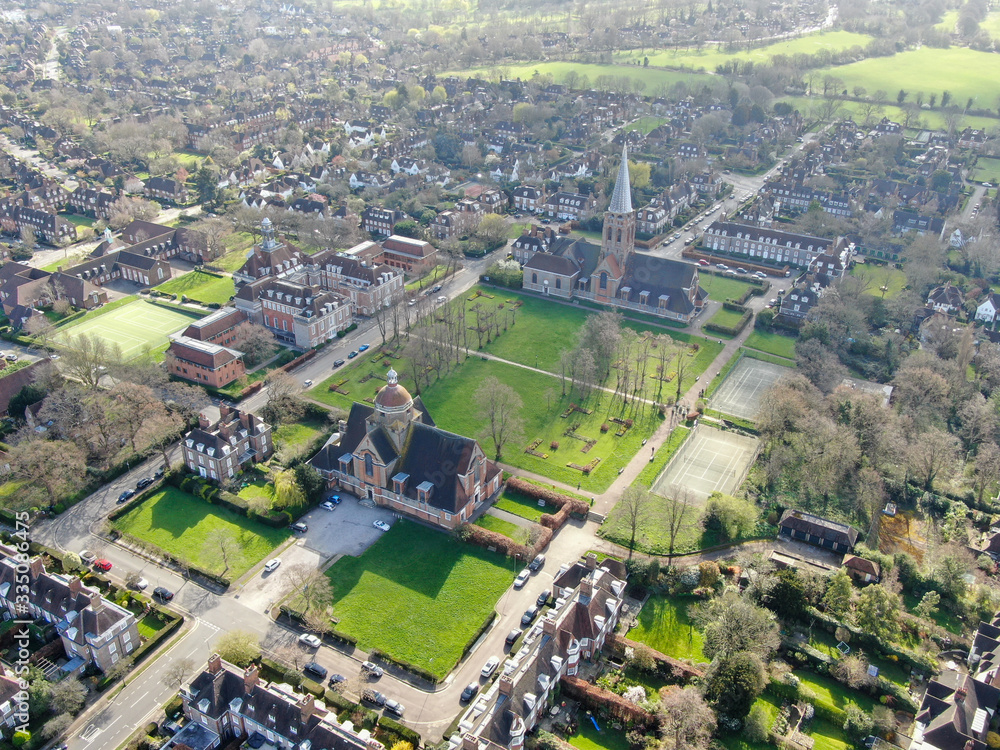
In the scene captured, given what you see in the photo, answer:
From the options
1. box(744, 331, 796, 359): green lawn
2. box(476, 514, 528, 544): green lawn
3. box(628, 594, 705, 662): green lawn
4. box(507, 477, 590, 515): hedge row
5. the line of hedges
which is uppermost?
Result: the line of hedges

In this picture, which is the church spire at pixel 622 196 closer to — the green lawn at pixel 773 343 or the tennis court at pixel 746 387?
the green lawn at pixel 773 343

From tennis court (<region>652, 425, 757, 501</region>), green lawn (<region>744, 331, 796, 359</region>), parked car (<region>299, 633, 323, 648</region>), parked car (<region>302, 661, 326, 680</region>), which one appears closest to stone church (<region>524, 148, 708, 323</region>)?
green lawn (<region>744, 331, 796, 359</region>)

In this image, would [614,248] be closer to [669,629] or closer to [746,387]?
[746,387]

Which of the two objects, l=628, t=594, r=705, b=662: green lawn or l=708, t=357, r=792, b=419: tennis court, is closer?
l=628, t=594, r=705, b=662: green lawn

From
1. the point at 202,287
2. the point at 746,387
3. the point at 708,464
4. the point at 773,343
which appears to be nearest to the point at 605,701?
the point at 708,464

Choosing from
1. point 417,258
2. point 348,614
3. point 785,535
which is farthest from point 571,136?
point 348,614

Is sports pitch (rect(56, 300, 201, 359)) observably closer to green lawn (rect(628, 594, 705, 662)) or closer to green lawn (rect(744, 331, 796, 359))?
green lawn (rect(628, 594, 705, 662))

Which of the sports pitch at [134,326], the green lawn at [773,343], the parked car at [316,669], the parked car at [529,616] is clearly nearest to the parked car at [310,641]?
the parked car at [316,669]
